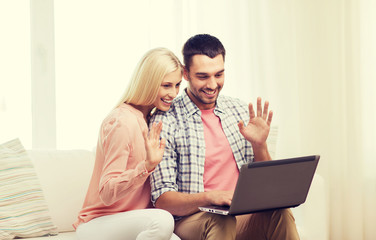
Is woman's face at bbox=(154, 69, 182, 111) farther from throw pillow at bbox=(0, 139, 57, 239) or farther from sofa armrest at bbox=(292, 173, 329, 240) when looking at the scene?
sofa armrest at bbox=(292, 173, 329, 240)

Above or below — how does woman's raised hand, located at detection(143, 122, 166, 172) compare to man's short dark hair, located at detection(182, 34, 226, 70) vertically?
below

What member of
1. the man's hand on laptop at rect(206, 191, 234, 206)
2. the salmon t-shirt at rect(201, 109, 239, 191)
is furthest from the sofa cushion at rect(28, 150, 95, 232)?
the man's hand on laptop at rect(206, 191, 234, 206)

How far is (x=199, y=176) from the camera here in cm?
211

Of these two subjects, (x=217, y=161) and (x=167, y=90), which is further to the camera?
(x=217, y=161)

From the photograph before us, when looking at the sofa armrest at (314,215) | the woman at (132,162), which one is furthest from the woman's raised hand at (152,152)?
the sofa armrest at (314,215)

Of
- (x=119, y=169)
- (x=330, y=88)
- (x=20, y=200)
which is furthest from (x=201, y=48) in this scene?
(x=330, y=88)

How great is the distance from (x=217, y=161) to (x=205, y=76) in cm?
38

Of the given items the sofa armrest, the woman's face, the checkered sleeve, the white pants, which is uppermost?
the woman's face

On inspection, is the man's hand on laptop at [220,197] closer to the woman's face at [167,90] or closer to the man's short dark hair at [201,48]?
the woman's face at [167,90]

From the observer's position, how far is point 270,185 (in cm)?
175

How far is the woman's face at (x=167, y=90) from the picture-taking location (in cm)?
205

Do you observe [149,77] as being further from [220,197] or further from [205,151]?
[220,197]

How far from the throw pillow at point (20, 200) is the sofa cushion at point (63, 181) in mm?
45

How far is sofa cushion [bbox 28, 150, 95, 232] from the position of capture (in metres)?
2.25
